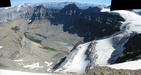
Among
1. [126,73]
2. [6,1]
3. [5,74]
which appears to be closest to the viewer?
[6,1]

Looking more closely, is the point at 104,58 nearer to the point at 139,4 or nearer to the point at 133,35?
the point at 133,35

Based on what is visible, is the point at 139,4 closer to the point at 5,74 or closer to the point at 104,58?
the point at 5,74

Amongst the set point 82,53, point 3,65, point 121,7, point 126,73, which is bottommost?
point 3,65

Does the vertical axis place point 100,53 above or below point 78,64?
above

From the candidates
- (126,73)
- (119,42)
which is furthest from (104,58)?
(126,73)

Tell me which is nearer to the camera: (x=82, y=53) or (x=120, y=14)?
(x=82, y=53)

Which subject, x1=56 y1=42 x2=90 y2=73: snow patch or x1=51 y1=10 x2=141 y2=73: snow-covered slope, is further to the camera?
x1=51 y1=10 x2=141 y2=73: snow-covered slope

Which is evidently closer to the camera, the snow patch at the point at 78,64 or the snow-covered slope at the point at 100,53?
the snow patch at the point at 78,64

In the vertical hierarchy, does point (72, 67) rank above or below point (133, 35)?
below

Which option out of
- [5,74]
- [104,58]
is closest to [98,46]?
[104,58]

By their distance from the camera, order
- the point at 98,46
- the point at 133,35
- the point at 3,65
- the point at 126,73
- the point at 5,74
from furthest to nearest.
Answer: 1. the point at 3,65
2. the point at 98,46
3. the point at 133,35
4. the point at 126,73
5. the point at 5,74

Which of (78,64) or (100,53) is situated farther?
(100,53)
